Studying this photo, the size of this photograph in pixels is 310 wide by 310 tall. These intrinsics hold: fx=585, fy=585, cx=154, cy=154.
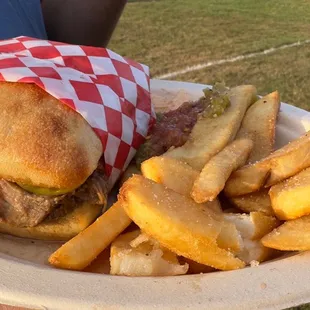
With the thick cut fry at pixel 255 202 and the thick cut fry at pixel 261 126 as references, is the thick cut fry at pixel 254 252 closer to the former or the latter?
the thick cut fry at pixel 255 202

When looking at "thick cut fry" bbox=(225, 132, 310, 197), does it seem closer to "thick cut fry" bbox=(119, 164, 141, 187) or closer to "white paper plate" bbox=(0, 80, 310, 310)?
"white paper plate" bbox=(0, 80, 310, 310)

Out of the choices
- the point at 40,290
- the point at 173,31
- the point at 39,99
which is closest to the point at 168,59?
the point at 173,31

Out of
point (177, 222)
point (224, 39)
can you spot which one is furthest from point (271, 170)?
point (224, 39)

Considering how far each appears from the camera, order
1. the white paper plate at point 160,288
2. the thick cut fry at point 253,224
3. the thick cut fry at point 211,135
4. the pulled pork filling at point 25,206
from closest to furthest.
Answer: the white paper plate at point 160,288 → the thick cut fry at point 253,224 → the pulled pork filling at point 25,206 → the thick cut fry at point 211,135

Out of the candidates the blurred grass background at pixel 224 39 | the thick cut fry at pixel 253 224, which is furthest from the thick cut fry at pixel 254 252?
the blurred grass background at pixel 224 39

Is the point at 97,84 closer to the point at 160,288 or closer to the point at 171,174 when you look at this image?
the point at 171,174

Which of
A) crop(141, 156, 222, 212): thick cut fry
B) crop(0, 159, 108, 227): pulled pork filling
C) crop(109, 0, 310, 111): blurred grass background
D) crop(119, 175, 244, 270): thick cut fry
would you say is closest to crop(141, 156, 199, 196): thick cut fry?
crop(141, 156, 222, 212): thick cut fry
